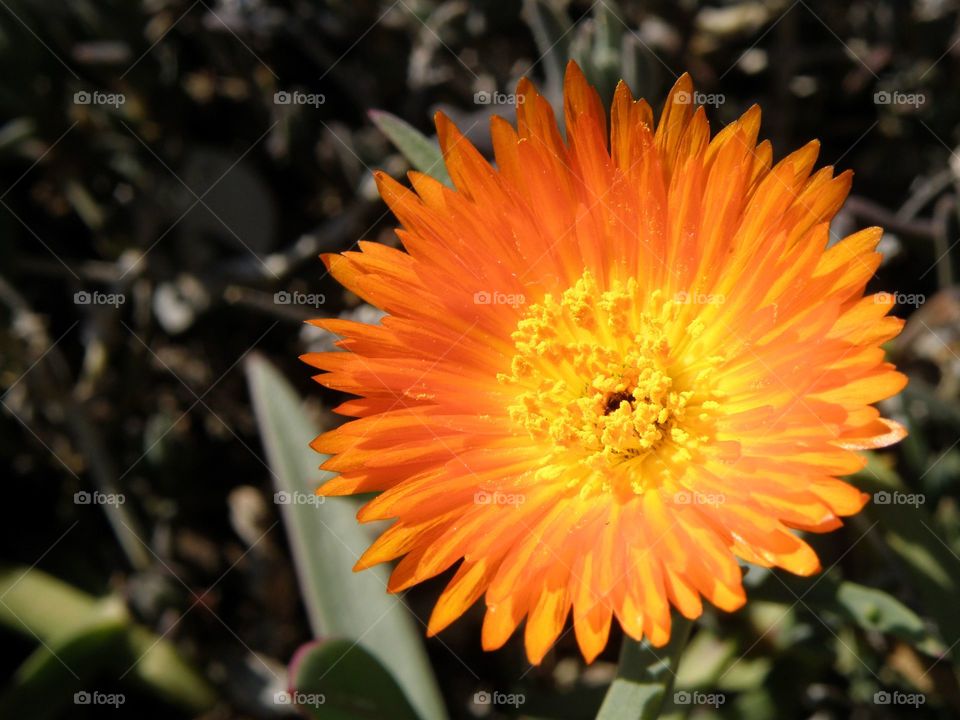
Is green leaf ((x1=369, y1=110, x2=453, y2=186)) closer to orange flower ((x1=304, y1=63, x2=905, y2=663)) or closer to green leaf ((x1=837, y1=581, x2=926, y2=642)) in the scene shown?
orange flower ((x1=304, y1=63, x2=905, y2=663))

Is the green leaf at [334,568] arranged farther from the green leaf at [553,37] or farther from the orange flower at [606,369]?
the green leaf at [553,37]

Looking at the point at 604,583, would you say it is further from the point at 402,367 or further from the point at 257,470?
the point at 257,470

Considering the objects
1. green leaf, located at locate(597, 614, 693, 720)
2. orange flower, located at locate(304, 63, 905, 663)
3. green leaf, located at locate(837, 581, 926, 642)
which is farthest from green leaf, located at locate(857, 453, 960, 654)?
green leaf, located at locate(597, 614, 693, 720)

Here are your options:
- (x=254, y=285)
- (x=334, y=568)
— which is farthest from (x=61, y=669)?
(x=254, y=285)

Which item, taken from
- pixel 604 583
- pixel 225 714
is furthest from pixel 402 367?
pixel 225 714

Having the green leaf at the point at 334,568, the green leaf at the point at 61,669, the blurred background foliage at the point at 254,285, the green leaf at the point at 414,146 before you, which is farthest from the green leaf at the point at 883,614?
the green leaf at the point at 61,669
